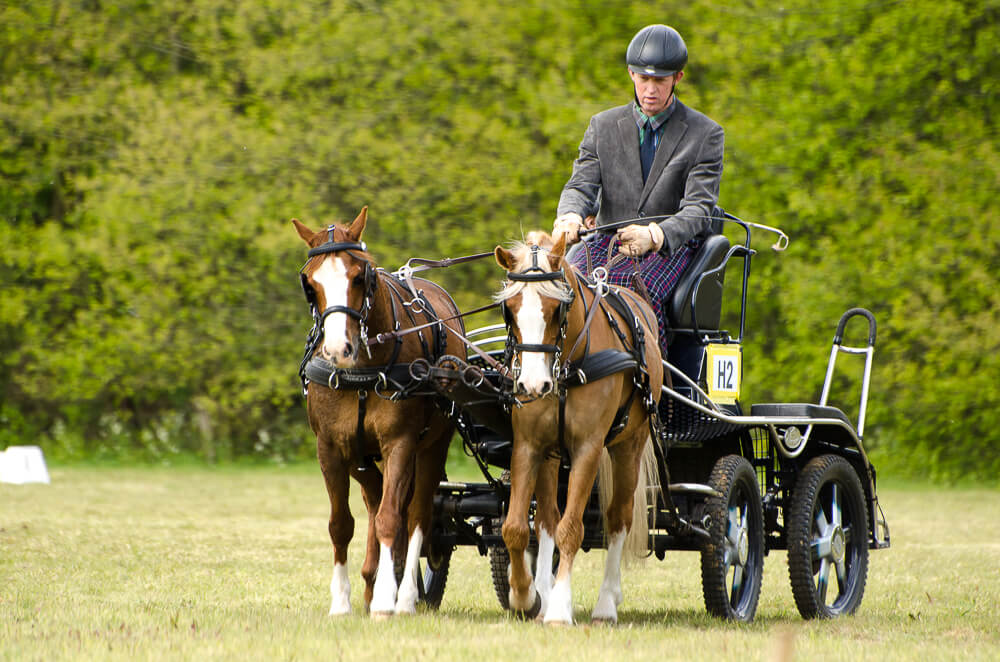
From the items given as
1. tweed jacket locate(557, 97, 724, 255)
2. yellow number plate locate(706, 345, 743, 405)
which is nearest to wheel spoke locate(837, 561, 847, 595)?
yellow number plate locate(706, 345, 743, 405)

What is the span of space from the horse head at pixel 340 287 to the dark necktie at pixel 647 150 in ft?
6.34

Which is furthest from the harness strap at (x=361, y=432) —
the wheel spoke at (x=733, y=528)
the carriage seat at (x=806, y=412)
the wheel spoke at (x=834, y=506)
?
the wheel spoke at (x=834, y=506)

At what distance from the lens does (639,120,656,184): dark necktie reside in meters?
7.81

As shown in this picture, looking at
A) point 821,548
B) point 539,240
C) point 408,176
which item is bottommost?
point 821,548

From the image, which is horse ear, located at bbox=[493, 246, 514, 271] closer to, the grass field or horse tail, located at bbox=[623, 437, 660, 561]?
horse tail, located at bbox=[623, 437, 660, 561]

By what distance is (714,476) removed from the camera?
23.6ft

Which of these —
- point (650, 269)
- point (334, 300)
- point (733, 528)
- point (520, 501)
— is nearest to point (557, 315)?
point (520, 501)

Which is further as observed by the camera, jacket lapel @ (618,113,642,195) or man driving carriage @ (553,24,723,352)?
jacket lapel @ (618,113,642,195)

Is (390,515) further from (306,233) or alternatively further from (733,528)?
(733,528)

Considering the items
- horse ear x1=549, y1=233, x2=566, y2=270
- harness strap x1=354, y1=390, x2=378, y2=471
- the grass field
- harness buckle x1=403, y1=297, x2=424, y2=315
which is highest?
horse ear x1=549, y1=233, x2=566, y2=270

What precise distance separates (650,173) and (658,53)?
0.65 metres

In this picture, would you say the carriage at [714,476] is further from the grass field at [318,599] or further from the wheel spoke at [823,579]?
the grass field at [318,599]

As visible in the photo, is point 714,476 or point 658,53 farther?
point 658,53

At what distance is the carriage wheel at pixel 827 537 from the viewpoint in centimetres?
756
